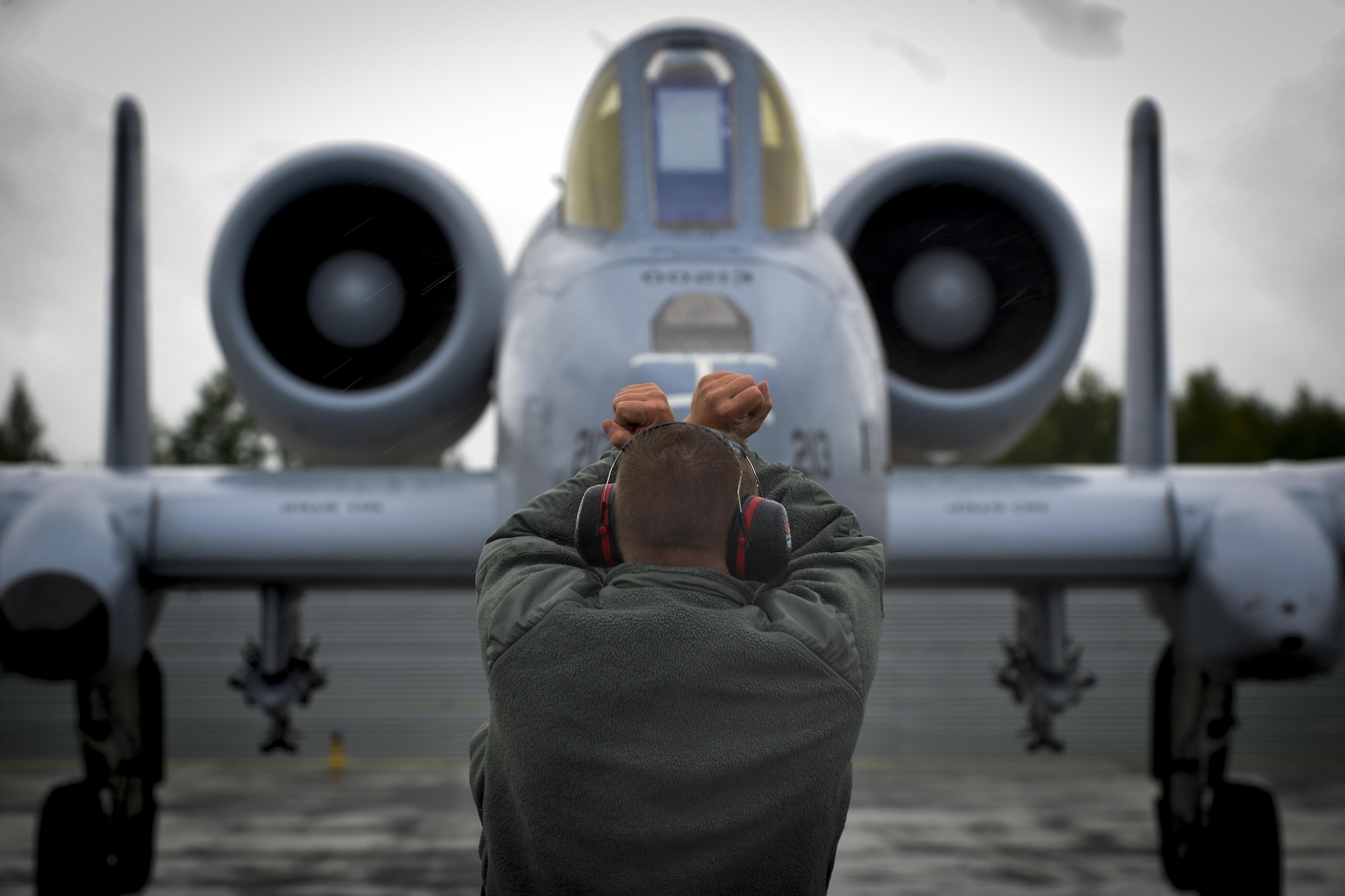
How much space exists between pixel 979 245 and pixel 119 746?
547cm

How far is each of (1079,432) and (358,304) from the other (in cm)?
3876

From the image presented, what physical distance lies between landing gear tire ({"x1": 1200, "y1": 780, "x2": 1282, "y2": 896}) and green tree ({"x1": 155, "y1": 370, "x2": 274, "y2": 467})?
3778 cm

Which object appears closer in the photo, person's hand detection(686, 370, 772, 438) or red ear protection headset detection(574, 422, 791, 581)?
red ear protection headset detection(574, 422, 791, 581)

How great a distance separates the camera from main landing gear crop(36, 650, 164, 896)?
19.7ft

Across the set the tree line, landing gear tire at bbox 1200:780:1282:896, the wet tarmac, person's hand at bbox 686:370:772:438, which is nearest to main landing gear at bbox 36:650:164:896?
the wet tarmac

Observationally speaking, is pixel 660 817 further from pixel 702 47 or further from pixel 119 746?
pixel 119 746

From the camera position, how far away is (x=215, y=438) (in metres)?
41.3

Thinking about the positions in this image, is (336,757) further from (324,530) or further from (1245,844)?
(1245,844)

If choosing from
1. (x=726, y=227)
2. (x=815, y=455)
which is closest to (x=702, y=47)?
(x=726, y=227)

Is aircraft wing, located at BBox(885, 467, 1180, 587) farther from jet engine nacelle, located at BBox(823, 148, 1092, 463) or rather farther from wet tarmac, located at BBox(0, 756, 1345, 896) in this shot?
wet tarmac, located at BBox(0, 756, 1345, 896)

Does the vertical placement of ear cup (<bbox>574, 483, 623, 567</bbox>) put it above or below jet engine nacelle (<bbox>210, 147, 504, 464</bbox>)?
below

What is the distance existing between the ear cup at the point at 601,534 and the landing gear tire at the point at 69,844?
560 centimetres

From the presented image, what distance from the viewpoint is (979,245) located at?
252 inches

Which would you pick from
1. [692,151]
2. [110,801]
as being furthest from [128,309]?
[692,151]
